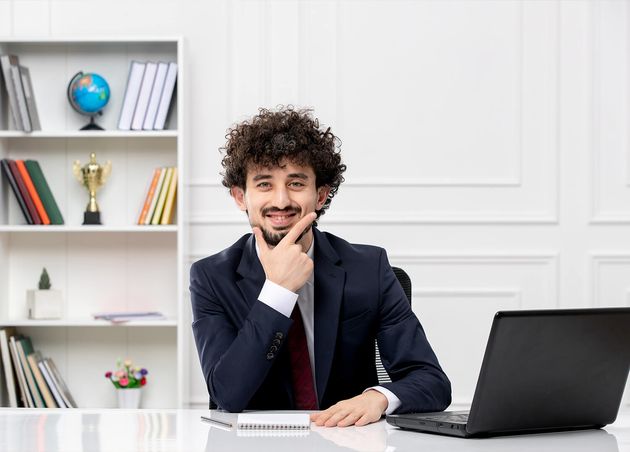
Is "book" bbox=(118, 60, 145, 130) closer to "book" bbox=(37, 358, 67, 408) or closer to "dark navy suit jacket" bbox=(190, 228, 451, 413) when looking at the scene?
"book" bbox=(37, 358, 67, 408)

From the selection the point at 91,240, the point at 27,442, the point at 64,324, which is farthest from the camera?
the point at 91,240

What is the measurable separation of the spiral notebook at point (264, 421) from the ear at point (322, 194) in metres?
0.70

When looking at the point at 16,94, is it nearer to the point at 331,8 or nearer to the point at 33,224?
the point at 33,224

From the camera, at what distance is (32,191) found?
3.80 metres

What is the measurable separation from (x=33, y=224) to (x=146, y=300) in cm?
58

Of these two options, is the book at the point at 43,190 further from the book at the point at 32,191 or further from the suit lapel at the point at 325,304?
the suit lapel at the point at 325,304

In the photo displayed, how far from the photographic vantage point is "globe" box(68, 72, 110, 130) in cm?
377

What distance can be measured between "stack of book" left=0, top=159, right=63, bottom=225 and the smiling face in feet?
6.56


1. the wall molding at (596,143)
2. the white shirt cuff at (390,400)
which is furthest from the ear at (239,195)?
the wall molding at (596,143)

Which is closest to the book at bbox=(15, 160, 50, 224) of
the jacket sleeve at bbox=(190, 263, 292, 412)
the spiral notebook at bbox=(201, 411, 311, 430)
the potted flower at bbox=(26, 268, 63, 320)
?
the potted flower at bbox=(26, 268, 63, 320)

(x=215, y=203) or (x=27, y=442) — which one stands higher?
(x=215, y=203)

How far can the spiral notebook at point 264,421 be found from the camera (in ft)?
5.03

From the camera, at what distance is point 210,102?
12.8 ft

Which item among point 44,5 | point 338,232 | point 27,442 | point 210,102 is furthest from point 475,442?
point 44,5
